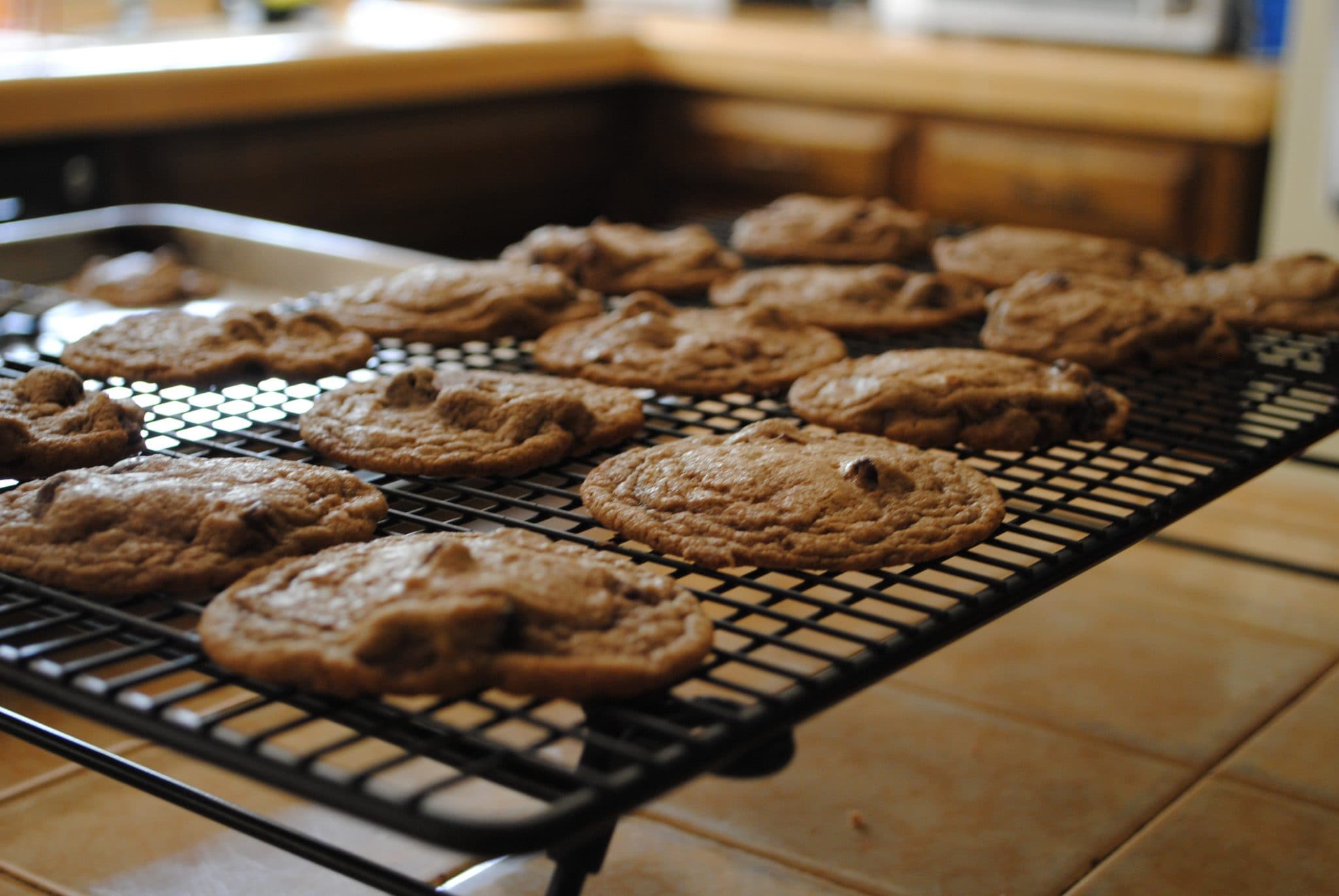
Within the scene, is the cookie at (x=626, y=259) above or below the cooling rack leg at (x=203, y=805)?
above

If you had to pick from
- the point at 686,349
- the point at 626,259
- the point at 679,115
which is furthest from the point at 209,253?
the point at 679,115

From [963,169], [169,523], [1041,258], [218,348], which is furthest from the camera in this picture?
[963,169]

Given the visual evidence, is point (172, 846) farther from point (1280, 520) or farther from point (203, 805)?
point (1280, 520)

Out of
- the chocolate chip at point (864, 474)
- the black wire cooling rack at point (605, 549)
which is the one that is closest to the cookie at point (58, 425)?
the black wire cooling rack at point (605, 549)

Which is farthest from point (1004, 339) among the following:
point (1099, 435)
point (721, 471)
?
point (721, 471)

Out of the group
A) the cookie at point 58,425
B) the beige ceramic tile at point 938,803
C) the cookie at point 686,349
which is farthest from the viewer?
the beige ceramic tile at point 938,803

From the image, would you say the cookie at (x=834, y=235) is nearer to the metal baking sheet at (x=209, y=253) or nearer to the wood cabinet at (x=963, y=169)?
the metal baking sheet at (x=209, y=253)

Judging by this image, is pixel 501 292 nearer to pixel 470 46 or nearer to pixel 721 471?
pixel 721 471
